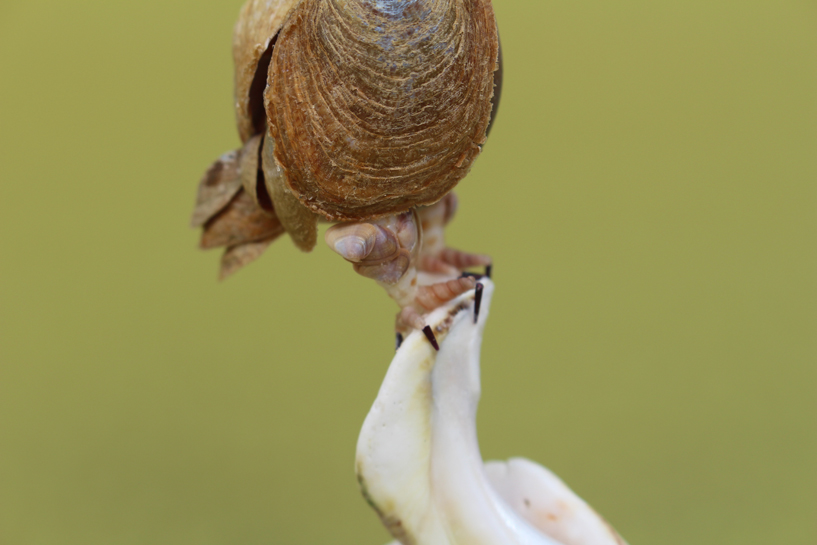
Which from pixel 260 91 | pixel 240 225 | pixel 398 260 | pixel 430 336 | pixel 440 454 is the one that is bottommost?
pixel 440 454

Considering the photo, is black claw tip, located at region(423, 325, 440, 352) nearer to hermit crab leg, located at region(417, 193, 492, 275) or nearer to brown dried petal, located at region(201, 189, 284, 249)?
hermit crab leg, located at region(417, 193, 492, 275)

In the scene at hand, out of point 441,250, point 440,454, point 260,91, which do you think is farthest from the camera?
point 441,250

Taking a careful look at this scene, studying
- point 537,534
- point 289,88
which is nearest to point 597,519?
point 537,534

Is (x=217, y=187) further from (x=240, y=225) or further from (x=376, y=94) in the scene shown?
(x=376, y=94)

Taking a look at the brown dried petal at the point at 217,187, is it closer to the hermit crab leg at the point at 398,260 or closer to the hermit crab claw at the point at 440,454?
the hermit crab leg at the point at 398,260

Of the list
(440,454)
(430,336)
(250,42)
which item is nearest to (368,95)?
(250,42)

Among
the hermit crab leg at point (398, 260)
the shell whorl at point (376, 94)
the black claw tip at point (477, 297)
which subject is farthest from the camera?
the black claw tip at point (477, 297)

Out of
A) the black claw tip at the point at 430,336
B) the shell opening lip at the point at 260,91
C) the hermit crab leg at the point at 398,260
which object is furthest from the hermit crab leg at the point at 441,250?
the shell opening lip at the point at 260,91
